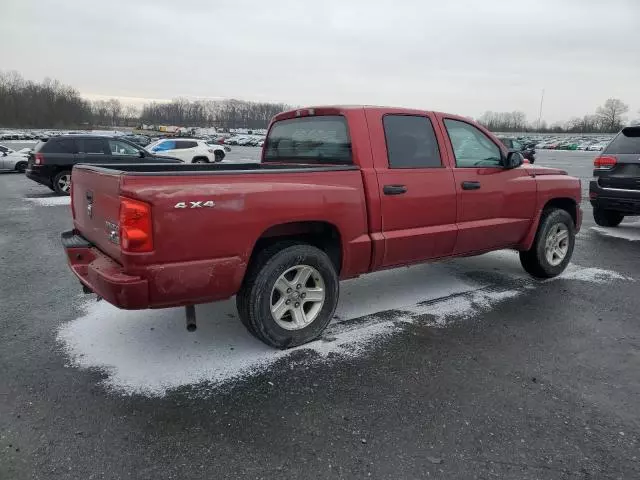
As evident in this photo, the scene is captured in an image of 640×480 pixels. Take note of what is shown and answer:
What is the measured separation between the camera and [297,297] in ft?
12.4

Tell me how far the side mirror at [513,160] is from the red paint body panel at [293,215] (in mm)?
114

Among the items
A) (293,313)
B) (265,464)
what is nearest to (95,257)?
(293,313)

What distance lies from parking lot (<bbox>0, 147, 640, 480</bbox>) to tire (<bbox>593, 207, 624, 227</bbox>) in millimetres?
4820

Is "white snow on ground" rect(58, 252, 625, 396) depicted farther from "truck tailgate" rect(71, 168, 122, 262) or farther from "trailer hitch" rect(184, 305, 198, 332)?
"truck tailgate" rect(71, 168, 122, 262)

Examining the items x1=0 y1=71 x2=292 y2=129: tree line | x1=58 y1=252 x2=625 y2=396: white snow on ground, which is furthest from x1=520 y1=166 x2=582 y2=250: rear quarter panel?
x1=0 y1=71 x2=292 y2=129: tree line

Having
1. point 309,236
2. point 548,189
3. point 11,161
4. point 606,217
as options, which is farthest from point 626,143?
point 11,161

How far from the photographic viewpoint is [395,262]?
4.27 m

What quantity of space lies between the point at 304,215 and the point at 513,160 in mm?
2584

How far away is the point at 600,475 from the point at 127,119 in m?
171

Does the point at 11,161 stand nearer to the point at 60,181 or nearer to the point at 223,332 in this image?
the point at 60,181

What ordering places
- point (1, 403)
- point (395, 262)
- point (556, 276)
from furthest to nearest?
point (556, 276)
point (395, 262)
point (1, 403)

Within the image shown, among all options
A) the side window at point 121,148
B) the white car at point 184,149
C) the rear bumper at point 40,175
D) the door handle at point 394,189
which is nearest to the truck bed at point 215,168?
the door handle at point 394,189

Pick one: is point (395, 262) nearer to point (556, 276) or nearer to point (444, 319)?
point (444, 319)

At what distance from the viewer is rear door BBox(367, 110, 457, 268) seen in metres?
4.09
